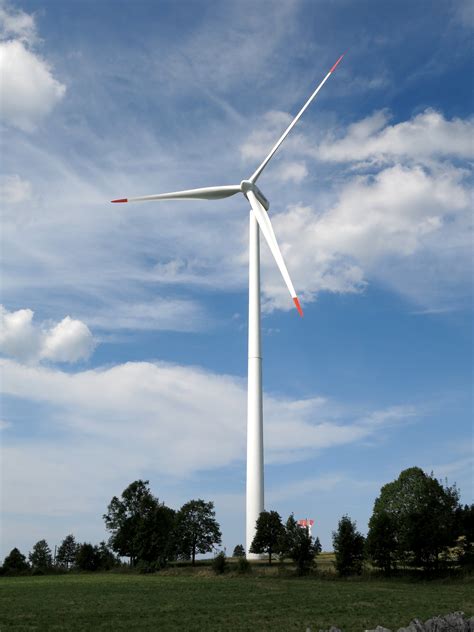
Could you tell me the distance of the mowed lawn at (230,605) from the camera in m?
32.4

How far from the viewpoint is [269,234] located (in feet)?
241

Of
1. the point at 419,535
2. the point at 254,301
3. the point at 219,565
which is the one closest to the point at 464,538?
the point at 419,535

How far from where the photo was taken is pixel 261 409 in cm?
7612

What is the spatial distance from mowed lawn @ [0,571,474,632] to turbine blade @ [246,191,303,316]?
25.9 meters

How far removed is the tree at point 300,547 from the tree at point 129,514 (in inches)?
1343

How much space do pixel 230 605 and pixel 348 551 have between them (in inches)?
1101

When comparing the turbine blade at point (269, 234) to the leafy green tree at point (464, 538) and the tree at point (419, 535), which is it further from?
the leafy green tree at point (464, 538)

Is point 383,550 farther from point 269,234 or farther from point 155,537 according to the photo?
point 155,537

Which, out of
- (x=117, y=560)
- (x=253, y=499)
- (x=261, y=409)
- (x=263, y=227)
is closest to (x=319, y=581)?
(x=253, y=499)

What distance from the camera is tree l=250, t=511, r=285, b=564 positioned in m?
72.9

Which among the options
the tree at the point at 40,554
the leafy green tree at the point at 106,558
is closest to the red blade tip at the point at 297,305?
the leafy green tree at the point at 106,558

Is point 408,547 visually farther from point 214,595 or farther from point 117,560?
point 117,560

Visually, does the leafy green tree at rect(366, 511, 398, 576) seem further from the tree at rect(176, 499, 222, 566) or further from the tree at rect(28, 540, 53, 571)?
the tree at rect(28, 540, 53, 571)

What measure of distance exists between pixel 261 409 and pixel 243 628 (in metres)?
45.7
